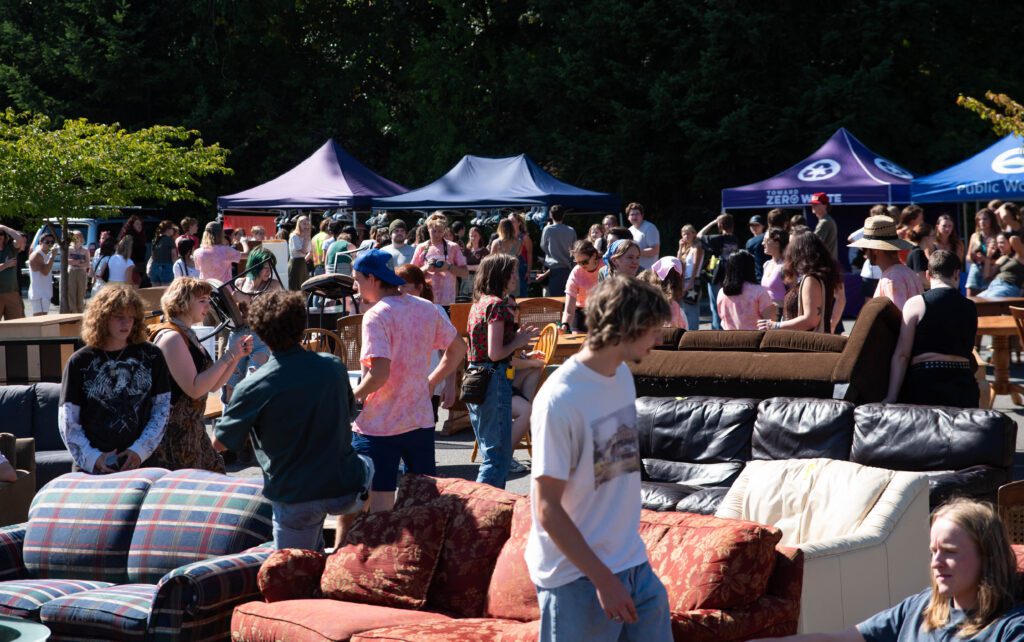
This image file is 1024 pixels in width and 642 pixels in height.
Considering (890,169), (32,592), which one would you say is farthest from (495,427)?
(890,169)

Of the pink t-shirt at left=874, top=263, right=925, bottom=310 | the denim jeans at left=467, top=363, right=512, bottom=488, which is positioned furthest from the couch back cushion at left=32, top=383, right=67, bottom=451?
the pink t-shirt at left=874, top=263, right=925, bottom=310

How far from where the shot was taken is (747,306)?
375 inches

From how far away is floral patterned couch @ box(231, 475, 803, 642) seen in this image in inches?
165

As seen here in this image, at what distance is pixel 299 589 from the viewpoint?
5191 mm

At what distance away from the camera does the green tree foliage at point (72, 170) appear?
18578 mm

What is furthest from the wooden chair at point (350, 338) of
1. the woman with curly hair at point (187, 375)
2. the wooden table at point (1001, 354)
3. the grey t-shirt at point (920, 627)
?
the grey t-shirt at point (920, 627)

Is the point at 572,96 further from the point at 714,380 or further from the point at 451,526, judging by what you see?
the point at 451,526

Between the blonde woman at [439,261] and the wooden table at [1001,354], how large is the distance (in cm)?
575

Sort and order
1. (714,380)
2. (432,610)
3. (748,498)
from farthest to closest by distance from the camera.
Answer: (714,380) < (748,498) < (432,610)

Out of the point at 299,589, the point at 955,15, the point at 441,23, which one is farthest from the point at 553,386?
the point at 441,23

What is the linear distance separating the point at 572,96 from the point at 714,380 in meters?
21.5

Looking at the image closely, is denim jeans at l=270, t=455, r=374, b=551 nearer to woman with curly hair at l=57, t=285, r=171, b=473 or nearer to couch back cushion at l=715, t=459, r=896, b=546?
woman with curly hair at l=57, t=285, r=171, b=473

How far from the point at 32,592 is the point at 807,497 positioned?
3.48 metres

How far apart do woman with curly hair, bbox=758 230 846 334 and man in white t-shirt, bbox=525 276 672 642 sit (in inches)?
208
